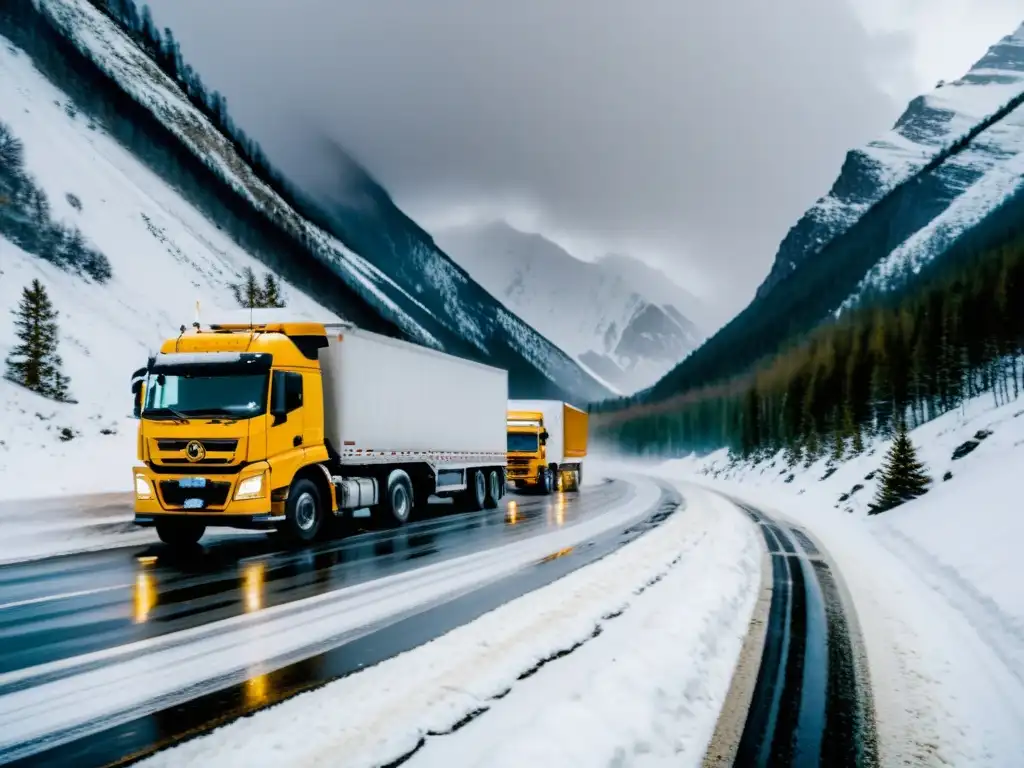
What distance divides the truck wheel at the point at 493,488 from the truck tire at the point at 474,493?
0.64 metres

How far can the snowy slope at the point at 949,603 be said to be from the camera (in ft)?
16.2

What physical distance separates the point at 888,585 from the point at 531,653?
6.30 meters

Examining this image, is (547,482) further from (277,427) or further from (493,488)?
(277,427)

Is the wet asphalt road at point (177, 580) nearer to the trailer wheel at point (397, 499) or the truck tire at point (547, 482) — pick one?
the trailer wheel at point (397, 499)

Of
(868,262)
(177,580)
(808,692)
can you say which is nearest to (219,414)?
(177,580)

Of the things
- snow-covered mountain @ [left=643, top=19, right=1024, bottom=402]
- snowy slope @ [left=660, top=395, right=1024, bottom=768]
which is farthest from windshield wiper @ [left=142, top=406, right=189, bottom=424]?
snow-covered mountain @ [left=643, top=19, right=1024, bottom=402]

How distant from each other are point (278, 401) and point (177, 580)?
3899 millimetres

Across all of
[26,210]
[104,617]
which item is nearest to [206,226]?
[26,210]

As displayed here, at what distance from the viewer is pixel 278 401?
43.5ft

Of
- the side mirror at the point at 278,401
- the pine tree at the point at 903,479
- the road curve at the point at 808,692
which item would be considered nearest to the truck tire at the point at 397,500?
the side mirror at the point at 278,401

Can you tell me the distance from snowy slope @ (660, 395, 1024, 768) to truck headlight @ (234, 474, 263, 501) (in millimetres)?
8924

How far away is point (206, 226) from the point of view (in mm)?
121125

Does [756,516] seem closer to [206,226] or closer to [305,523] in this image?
[305,523]

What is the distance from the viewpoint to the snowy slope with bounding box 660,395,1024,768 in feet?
16.2
